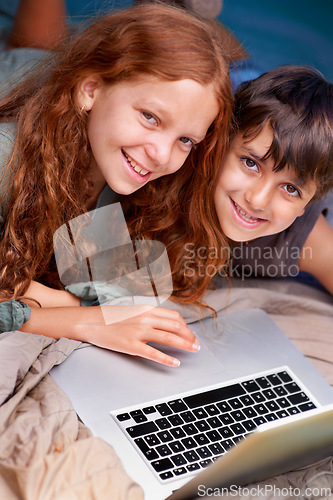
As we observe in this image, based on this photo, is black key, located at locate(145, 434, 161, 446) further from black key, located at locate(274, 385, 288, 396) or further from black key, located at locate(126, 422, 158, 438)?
black key, located at locate(274, 385, 288, 396)

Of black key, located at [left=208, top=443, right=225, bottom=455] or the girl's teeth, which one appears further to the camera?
the girl's teeth

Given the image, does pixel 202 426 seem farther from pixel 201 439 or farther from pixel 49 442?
pixel 49 442

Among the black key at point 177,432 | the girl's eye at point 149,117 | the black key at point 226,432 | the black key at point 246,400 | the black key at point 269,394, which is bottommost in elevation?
the black key at point 269,394

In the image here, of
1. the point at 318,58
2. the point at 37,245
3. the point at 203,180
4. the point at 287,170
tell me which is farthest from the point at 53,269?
the point at 318,58

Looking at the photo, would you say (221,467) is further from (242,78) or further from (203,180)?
(242,78)

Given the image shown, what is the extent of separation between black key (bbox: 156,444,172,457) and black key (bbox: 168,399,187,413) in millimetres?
62

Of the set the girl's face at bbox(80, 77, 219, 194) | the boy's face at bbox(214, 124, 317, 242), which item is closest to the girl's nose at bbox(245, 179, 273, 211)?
the boy's face at bbox(214, 124, 317, 242)

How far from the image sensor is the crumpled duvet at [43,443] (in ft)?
1.70

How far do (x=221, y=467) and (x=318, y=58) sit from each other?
3.33ft

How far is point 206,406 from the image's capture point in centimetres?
72

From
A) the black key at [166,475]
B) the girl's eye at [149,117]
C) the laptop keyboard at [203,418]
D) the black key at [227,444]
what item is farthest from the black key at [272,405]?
the girl's eye at [149,117]

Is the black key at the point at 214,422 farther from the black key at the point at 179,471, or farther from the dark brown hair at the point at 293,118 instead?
the dark brown hair at the point at 293,118

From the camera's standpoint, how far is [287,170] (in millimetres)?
833

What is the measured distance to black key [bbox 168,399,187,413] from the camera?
703mm
